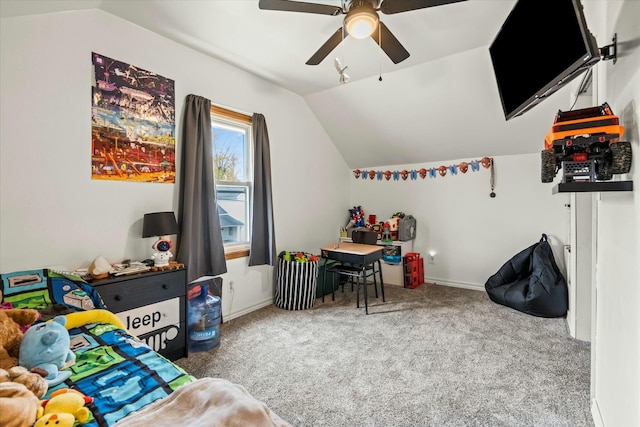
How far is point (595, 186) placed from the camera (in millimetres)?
1193

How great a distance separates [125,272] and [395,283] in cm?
338

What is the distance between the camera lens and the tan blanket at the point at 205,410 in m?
0.85

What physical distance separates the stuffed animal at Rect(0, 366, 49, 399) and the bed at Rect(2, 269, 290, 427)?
3cm

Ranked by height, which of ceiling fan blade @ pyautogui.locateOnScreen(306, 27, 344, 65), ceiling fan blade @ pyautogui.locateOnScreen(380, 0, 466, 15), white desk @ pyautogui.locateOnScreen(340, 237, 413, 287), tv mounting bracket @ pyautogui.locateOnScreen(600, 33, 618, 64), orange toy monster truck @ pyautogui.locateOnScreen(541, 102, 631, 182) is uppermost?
ceiling fan blade @ pyautogui.locateOnScreen(306, 27, 344, 65)

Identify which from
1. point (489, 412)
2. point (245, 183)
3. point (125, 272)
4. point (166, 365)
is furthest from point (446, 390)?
point (245, 183)

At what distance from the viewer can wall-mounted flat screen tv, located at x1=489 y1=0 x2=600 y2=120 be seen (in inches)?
44.5

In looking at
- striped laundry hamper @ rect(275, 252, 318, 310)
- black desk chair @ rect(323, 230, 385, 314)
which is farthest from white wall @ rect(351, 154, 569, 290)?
striped laundry hamper @ rect(275, 252, 318, 310)

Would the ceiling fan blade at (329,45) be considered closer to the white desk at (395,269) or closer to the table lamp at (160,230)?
the table lamp at (160,230)

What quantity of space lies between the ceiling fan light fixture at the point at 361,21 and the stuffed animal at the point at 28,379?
2228 millimetres

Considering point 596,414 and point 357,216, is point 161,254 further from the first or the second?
point 357,216

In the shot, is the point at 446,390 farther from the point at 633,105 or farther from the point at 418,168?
the point at 418,168

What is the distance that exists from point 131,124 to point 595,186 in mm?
2988

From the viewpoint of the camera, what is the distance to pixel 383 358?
7.93 ft

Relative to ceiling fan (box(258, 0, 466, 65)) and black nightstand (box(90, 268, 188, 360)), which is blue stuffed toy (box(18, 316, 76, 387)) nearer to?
black nightstand (box(90, 268, 188, 360))
